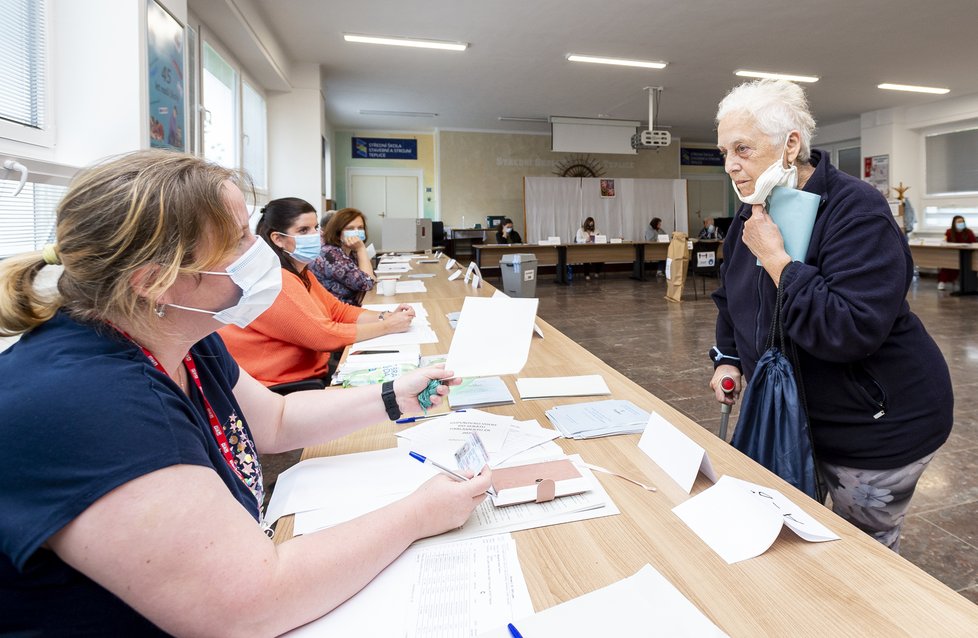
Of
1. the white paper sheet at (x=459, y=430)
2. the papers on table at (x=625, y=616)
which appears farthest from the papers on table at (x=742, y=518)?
the white paper sheet at (x=459, y=430)

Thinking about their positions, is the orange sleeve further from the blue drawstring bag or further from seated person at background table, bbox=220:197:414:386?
the blue drawstring bag

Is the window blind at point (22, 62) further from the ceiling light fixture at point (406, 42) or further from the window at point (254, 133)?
the ceiling light fixture at point (406, 42)

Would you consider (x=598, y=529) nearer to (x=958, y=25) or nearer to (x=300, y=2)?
(x=300, y=2)

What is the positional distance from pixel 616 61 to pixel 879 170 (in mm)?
7240

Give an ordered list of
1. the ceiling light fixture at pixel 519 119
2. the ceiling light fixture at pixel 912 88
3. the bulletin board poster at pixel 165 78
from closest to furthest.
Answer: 1. the bulletin board poster at pixel 165 78
2. the ceiling light fixture at pixel 912 88
3. the ceiling light fixture at pixel 519 119

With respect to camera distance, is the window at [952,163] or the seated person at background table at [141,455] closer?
the seated person at background table at [141,455]

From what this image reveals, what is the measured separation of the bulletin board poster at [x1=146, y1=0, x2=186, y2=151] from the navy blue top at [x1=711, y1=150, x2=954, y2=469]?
303cm

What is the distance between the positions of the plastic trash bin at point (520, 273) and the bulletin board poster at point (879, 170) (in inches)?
384

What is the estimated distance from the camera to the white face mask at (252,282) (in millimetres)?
817

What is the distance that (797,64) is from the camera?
7.43 meters

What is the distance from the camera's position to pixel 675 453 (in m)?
1.03

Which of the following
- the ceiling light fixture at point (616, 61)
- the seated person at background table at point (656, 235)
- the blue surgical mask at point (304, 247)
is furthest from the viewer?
the seated person at background table at point (656, 235)

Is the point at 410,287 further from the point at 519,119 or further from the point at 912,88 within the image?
the point at 912,88

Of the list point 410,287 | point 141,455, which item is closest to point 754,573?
point 141,455
